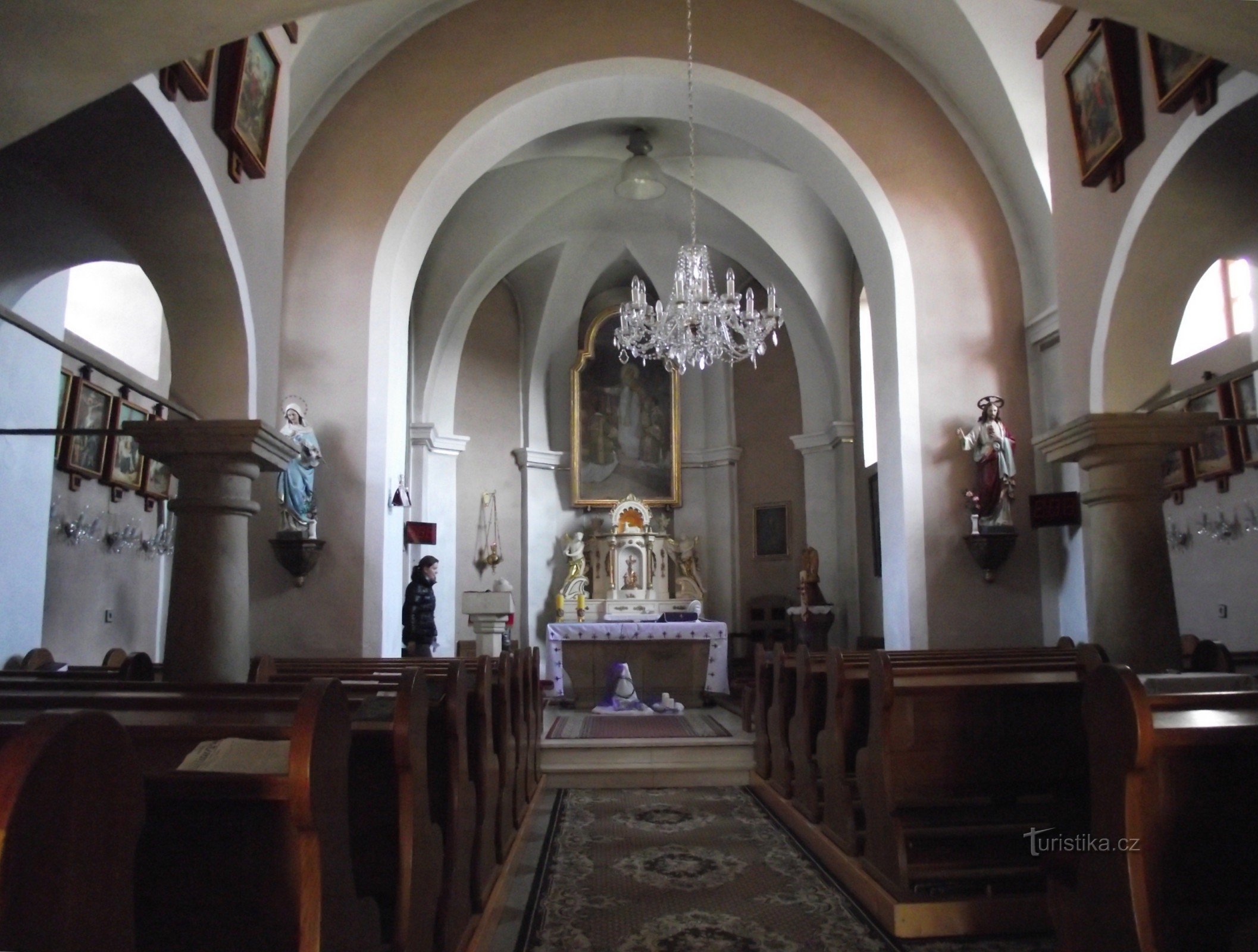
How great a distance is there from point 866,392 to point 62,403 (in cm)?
Result: 845

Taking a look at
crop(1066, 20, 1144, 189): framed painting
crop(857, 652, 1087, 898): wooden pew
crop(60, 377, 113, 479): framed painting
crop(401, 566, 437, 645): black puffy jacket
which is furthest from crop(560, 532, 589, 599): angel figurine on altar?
crop(857, 652, 1087, 898): wooden pew

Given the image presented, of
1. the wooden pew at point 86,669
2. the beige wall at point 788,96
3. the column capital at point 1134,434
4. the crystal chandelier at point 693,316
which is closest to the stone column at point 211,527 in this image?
the wooden pew at point 86,669

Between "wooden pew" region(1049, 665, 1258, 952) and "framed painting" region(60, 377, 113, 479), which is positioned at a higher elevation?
"framed painting" region(60, 377, 113, 479)

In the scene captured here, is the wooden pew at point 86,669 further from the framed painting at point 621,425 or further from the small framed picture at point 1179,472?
the framed painting at point 621,425

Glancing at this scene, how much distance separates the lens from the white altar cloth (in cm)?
1089

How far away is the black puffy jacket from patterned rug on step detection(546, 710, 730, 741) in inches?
55.5

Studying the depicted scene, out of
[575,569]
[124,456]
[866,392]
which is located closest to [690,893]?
[124,456]

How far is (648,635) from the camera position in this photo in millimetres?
10898

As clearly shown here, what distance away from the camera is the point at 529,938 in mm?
3715

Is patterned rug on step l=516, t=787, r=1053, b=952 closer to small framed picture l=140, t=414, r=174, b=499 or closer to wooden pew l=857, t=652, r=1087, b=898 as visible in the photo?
wooden pew l=857, t=652, r=1087, b=898

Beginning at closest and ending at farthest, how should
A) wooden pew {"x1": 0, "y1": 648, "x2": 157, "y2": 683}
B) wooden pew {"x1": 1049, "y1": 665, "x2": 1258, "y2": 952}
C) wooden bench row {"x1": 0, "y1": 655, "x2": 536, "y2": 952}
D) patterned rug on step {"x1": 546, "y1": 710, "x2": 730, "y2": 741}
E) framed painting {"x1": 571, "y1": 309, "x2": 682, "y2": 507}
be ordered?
1. wooden bench row {"x1": 0, "y1": 655, "x2": 536, "y2": 952}
2. wooden pew {"x1": 1049, "y1": 665, "x2": 1258, "y2": 952}
3. wooden pew {"x1": 0, "y1": 648, "x2": 157, "y2": 683}
4. patterned rug on step {"x1": 546, "y1": 710, "x2": 730, "y2": 741}
5. framed painting {"x1": 571, "y1": 309, "x2": 682, "y2": 507}

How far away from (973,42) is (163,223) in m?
6.47

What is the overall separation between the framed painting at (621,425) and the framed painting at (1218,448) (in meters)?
8.21

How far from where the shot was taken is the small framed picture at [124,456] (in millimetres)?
7391
